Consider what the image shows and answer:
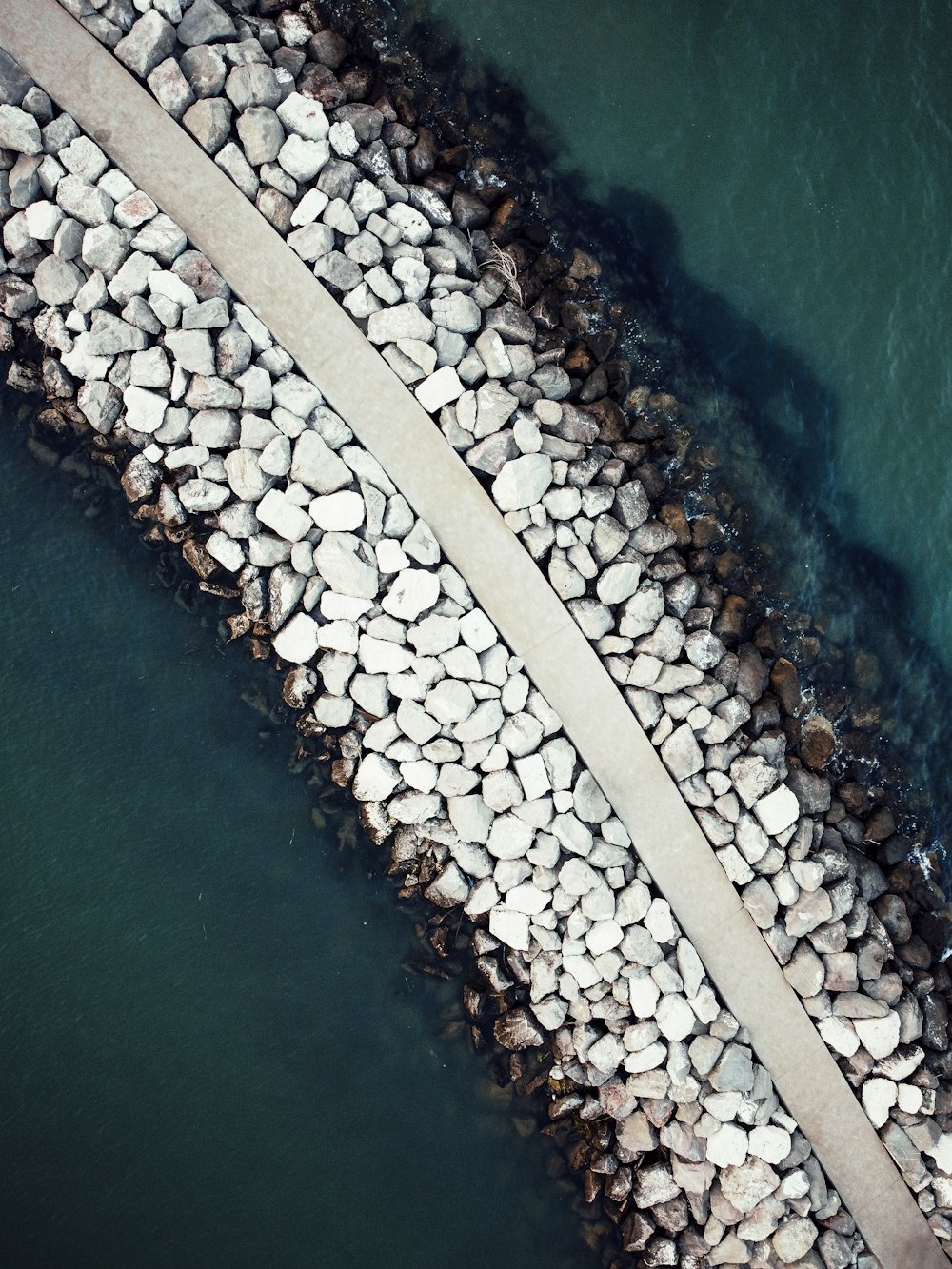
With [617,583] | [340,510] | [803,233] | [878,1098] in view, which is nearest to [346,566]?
[340,510]

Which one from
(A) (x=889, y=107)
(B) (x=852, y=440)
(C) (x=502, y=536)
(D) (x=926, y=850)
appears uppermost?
(A) (x=889, y=107)

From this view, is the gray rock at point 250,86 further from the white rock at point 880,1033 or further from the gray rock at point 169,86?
the white rock at point 880,1033

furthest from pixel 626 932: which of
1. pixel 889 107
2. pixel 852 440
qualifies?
pixel 889 107

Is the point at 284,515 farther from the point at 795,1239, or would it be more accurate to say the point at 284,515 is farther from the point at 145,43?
the point at 795,1239

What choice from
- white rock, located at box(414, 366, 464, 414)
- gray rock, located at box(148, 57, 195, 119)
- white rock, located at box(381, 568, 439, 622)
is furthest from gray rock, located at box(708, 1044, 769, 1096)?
gray rock, located at box(148, 57, 195, 119)

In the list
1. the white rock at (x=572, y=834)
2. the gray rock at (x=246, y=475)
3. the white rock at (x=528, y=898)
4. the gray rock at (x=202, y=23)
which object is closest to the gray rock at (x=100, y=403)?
the gray rock at (x=246, y=475)

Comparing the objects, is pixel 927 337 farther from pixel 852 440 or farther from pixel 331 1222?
pixel 331 1222
